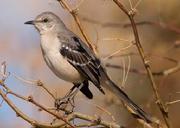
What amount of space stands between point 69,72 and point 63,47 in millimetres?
216

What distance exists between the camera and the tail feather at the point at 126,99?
3697mm

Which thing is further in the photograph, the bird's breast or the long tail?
the bird's breast

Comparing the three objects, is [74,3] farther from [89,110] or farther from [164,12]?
[164,12]

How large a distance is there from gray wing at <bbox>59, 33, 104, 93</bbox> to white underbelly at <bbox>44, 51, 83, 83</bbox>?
0.04 m

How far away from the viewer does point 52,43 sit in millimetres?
4691

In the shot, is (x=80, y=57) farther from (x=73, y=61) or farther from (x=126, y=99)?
(x=126, y=99)

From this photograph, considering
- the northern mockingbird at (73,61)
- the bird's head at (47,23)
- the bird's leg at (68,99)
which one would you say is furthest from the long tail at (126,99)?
the bird's head at (47,23)

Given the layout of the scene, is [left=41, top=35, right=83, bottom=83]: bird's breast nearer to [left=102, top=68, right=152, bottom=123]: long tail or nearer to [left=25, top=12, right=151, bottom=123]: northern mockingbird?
[left=25, top=12, right=151, bottom=123]: northern mockingbird

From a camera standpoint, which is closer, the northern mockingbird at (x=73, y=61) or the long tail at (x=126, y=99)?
the long tail at (x=126, y=99)

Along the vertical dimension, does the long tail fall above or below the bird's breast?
below

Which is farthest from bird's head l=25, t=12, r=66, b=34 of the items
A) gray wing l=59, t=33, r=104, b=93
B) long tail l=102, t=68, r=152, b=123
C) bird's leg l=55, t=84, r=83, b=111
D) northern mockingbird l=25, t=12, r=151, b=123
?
long tail l=102, t=68, r=152, b=123

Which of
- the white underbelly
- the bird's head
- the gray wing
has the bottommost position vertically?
the white underbelly

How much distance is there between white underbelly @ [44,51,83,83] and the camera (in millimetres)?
4543

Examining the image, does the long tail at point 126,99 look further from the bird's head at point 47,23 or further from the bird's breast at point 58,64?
the bird's head at point 47,23
